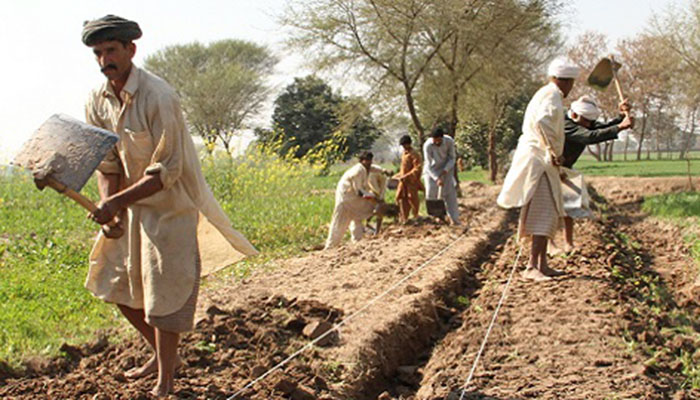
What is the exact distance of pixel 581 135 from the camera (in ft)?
23.4

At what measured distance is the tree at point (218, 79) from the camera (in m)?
46.2

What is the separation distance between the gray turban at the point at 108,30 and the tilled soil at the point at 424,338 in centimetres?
163

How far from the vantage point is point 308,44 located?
19.1 metres

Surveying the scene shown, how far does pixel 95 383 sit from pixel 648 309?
430cm

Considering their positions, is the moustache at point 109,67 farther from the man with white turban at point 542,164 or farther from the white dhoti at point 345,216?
the white dhoti at point 345,216

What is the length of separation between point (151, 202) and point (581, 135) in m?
4.72

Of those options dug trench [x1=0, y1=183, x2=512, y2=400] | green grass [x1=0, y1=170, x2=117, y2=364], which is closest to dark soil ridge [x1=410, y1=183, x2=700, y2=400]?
dug trench [x1=0, y1=183, x2=512, y2=400]

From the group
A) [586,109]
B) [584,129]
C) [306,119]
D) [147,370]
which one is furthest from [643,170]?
[147,370]

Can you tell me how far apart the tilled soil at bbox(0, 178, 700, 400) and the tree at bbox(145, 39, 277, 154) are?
37571mm

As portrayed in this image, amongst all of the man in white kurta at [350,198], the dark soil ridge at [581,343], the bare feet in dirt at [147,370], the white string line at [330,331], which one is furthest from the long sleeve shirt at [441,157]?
the bare feet in dirt at [147,370]

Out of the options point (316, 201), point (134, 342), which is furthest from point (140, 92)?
point (316, 201)

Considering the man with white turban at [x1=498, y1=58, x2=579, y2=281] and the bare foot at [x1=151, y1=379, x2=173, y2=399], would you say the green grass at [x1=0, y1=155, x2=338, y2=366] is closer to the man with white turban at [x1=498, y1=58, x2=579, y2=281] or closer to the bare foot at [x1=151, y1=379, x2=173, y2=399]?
the bare foot at [x1=151, y1=379, x2=173, y2=399]

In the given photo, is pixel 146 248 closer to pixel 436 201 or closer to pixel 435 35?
pixel 436 201

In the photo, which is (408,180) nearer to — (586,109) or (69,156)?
(586,109)
